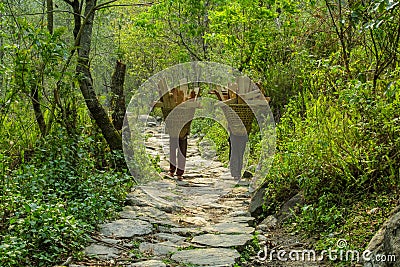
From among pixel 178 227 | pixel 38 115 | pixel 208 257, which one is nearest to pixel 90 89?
pixel 38 115

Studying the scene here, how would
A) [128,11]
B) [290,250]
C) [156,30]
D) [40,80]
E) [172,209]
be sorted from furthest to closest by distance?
[128,11] → [156,30] → [172,209] → [40,80] → [290,250]

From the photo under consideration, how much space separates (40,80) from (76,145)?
2.63 feet

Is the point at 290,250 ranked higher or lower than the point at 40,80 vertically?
lower

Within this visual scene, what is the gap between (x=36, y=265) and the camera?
3113 mm

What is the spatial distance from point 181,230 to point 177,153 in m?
2.95

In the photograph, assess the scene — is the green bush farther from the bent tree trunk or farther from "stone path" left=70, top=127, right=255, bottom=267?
the bent tree trunk

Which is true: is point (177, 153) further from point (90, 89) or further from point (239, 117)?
point (90, 89)

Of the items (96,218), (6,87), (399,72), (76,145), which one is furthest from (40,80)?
(399,72)

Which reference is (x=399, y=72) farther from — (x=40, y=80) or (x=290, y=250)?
(x=40, y=80)

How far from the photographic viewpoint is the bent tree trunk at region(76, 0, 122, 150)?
5789mm

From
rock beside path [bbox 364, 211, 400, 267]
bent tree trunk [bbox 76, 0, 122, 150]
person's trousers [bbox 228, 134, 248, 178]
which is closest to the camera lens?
rock beside path [bbox 364, 211, 400, 267]

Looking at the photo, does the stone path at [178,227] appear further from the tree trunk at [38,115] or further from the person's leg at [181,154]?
the tree trunk at [38,115]

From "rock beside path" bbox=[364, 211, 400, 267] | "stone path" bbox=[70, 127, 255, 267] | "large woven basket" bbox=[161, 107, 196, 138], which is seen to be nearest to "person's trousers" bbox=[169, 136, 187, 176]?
"large woven basket" bbox=[161, 107, 196, 138]

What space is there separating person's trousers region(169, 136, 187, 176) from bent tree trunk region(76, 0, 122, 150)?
1.27 meters
